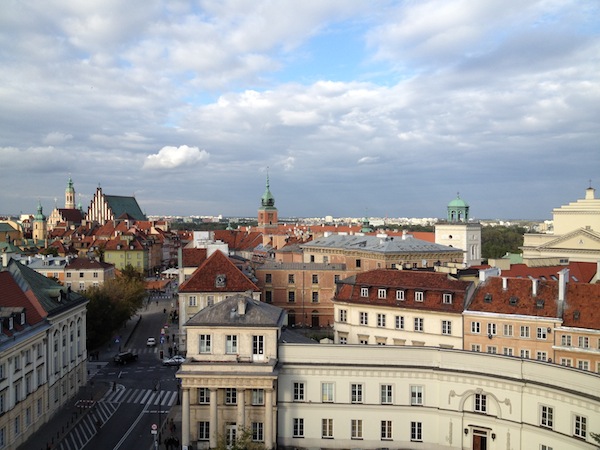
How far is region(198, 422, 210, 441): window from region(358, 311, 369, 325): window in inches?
726

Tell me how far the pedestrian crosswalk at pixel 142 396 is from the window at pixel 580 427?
31224mm

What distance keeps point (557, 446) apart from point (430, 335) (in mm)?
15273

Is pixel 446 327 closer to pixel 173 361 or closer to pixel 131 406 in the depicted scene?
pixel 131 406

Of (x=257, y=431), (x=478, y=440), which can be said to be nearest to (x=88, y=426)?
(x=257, y=431)

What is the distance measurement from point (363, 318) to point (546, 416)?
19.7 m

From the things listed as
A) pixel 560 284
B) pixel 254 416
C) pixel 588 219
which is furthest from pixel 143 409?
pixel 588 219

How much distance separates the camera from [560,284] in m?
43.8

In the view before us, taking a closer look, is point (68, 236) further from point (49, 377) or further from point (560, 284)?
point (560, 284)

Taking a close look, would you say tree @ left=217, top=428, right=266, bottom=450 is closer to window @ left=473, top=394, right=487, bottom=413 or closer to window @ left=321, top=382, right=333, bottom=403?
window @ left=321, top=382, right=333, bottom=403

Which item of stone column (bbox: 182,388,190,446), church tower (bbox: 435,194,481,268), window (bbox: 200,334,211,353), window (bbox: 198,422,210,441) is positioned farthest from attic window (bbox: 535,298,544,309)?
church tower (bbox: 435,194,481,268)

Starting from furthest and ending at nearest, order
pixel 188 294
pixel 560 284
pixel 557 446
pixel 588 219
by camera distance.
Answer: pixel 588 219
pixel 188 294
pixel 560 284
pixel 557 446

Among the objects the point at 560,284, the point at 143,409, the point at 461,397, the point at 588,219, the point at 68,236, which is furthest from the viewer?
the point at 68,236

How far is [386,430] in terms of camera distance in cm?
3784

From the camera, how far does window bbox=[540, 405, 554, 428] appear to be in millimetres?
33597
